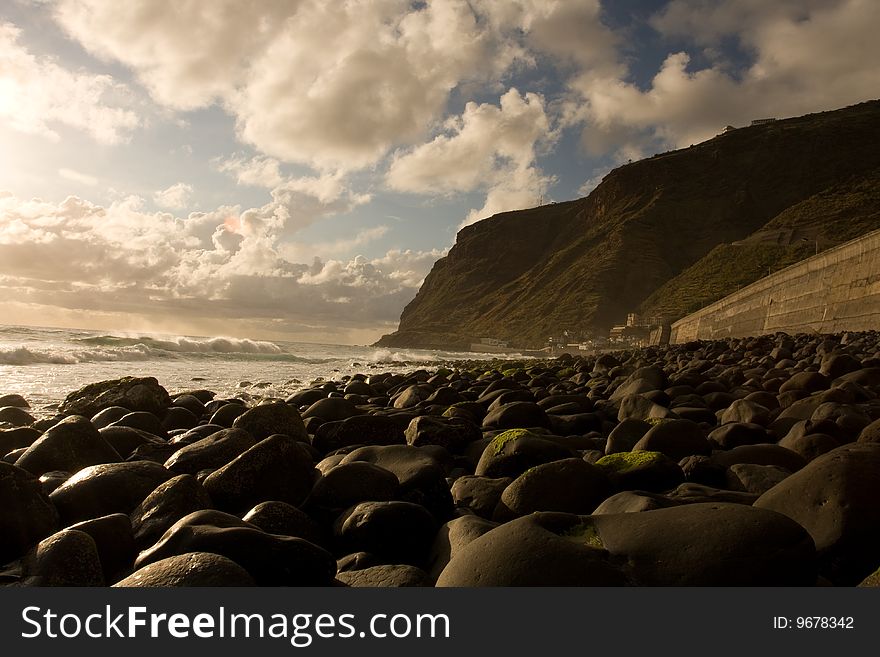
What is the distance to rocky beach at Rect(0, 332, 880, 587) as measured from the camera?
2.19 m

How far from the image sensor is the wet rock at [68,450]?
445 centimetres

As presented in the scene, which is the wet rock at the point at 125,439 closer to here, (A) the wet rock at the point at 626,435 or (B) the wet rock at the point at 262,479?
(B) the wet rock at the point at 262,479

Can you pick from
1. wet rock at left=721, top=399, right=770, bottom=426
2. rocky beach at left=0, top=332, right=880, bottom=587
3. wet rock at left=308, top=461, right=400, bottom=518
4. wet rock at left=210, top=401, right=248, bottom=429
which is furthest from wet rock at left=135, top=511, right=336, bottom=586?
wet rock at left=210, top=401, right=248, bottom=429

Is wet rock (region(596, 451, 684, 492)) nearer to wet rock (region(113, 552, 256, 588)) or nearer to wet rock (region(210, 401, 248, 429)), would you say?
wet rock (region(113, 552, 256, 588))

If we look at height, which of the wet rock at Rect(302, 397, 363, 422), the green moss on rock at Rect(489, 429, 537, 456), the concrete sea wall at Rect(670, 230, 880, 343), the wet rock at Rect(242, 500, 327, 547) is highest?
the concrete sea wall at Rect(670, 230, 880, 343)

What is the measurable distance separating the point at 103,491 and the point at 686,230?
104m

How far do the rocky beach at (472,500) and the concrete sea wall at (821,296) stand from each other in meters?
8.75

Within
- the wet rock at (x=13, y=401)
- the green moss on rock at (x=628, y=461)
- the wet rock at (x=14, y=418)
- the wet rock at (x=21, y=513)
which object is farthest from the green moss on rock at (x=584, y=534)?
the wet rock at (x=13, y=401)

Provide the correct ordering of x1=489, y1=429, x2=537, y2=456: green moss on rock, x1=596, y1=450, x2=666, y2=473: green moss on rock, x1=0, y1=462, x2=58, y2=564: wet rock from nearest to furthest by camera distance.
Result: x1=0, y1=462, x2=58, y2=564: wet rock
x1=596, y1=450, x2=666, y2=473: green moss on rock
x1=489, y1=429, x2=537, y2=456: green moss on rock

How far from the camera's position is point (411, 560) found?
294 centimetres

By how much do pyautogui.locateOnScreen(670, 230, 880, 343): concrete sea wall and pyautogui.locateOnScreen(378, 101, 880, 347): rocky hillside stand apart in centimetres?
3075

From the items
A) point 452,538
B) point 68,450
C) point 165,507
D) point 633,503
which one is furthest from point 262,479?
point 633,503

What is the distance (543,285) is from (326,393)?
A: 4165 inches
